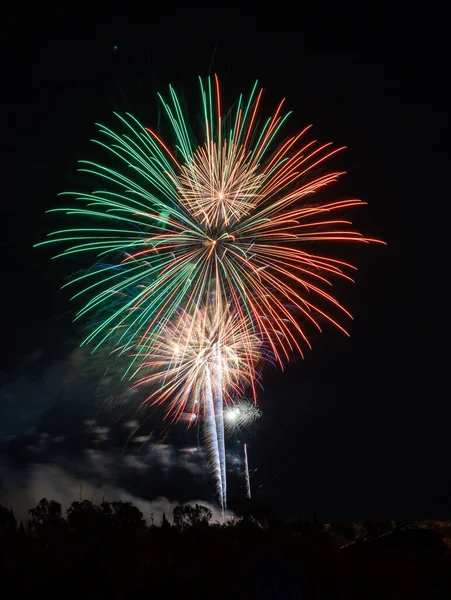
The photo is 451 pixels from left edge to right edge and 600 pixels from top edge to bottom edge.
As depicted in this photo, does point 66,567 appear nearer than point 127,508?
Yes

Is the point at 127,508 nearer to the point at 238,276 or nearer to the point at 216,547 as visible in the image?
the point at 238,276

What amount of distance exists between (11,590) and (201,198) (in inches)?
543

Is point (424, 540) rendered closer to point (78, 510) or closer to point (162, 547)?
point (162, 547)

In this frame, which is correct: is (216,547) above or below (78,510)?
below

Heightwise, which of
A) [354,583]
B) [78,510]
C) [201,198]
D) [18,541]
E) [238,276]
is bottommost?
[354,583]

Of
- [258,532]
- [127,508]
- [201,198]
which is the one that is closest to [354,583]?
[258,532]

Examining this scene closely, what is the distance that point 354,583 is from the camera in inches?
479

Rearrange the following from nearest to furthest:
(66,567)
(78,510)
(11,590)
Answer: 1. (11,590)
2. (66,567)
3. (78,510)

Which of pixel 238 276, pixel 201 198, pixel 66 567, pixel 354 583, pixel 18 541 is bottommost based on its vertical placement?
pixel 354 583

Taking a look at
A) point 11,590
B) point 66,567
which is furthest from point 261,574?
point 11,590

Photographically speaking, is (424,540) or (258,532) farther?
(424,540)

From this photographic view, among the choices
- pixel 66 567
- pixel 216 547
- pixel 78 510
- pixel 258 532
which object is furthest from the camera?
pixel 78 510

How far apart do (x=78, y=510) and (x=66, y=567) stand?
2588 cm

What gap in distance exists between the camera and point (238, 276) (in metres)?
21.4
